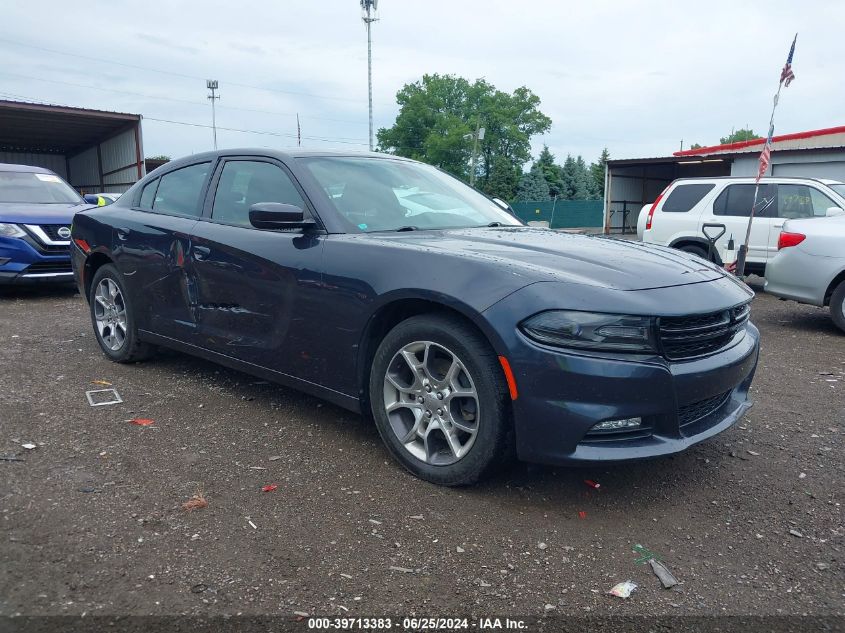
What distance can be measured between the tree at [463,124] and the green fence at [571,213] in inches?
930

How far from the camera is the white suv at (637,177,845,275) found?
9.55 meters

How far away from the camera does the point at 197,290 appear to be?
4.25m

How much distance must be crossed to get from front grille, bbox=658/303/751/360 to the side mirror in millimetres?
1878

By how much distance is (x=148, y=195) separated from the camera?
5.04m

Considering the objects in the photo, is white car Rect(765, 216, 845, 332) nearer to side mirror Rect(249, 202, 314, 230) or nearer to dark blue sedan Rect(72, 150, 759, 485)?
dark blue sedan Rect(72, 150, 759, 485)

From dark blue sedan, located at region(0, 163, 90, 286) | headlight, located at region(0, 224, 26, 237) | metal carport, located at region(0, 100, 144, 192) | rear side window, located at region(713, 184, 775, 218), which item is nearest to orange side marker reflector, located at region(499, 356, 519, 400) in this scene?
dark blue sedan, located at region(0, 163, 90, 286)

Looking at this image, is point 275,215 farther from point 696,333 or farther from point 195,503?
point 696,333

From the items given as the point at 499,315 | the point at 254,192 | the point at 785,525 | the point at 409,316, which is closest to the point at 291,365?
the point at 409,316

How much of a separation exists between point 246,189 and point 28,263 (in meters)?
5.56

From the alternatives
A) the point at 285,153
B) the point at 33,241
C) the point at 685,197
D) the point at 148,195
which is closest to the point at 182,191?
the point at 148,195

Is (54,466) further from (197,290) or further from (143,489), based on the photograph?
(197,290)

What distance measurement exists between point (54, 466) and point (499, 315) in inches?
91.1

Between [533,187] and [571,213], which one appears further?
[533,187]

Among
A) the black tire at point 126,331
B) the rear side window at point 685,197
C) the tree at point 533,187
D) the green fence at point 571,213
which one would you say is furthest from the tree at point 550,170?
the black tire at point 126,331
